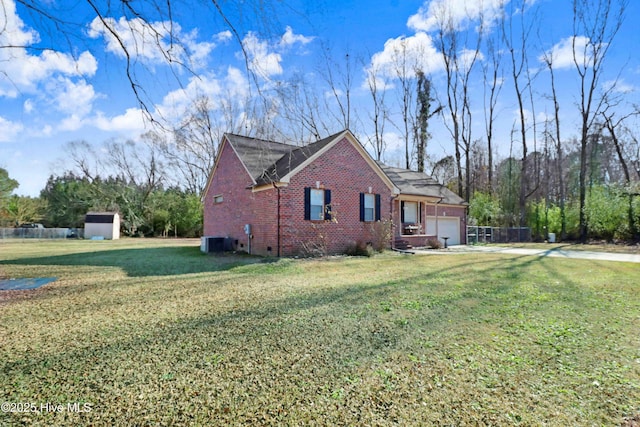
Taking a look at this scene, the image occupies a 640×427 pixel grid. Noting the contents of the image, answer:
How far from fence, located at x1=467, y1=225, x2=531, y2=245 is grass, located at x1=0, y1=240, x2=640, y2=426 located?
1581cm

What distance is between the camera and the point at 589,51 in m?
22.4

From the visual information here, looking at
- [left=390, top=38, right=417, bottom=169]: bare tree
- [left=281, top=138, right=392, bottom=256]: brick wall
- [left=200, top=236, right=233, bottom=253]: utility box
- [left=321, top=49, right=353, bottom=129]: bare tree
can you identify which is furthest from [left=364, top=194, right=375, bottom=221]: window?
[left=390, top=38, right=417, bottom=169]: bare tree

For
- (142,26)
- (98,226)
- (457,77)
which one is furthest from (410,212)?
(98,226)

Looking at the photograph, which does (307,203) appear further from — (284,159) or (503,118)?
(503,118)

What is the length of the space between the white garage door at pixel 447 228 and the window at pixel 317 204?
Answer: 30.1ft

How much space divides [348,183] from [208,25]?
35.0 feet

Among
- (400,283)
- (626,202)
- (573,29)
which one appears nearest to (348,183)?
(400,283)

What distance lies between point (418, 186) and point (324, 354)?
1854cm

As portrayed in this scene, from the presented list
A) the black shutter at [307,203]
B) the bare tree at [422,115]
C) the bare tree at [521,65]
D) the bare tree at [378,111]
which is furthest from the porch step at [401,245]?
the bare tree at [378,111]

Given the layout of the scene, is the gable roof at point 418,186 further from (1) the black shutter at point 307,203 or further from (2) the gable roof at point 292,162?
(1) the black shutter at point 307,203

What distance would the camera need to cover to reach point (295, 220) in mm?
12555

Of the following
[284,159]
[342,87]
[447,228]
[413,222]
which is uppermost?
[342,87]

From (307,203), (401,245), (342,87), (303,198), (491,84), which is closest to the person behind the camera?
(303,198)

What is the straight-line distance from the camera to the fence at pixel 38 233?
3089cm
